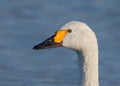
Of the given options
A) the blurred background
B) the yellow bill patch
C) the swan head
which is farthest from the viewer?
the blurred background

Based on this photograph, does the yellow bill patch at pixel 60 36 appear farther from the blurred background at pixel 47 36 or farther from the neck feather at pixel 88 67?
the blurred background at pixel 47 36

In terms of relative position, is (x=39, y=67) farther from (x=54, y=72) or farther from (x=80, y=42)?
(x=80, y=42)

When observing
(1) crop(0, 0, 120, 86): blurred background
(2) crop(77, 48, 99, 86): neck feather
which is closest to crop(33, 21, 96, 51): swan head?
A: (2) crop(77, 48, 99, 86): neck feather

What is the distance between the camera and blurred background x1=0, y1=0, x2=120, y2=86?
18344mm

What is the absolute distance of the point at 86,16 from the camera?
22109mm

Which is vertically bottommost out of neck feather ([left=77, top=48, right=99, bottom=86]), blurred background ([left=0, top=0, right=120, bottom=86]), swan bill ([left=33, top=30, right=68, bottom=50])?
neck feather ([left=77, top=48, right=99, bottom=86])

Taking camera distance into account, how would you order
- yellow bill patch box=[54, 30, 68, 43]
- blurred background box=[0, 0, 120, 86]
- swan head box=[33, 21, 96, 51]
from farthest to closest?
1. blurred background box=[0, 0, 120, 86]
2. yellow bill patch box=[54, 30, 68, 43]
3. swan head box=[33, 21, 96, 51]

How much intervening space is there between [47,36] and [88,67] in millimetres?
6992

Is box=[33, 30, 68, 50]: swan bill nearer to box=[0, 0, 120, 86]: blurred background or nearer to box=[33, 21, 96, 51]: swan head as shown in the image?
box=[33, 21, 96, 51]: swan head

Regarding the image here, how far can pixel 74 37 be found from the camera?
1338cm

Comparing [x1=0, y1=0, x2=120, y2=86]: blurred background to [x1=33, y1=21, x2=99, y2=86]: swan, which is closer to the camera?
[x1=33, y1=21, x2=99, y2=86]: swan

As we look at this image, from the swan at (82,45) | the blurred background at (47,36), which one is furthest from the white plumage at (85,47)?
the blurred background at (47,36)

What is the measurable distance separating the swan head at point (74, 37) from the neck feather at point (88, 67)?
0.47ft

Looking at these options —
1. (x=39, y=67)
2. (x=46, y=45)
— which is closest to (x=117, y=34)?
(x=39, y=67)
